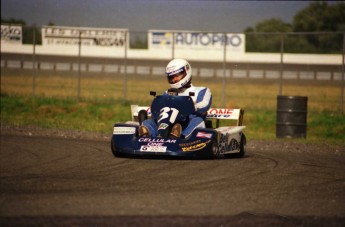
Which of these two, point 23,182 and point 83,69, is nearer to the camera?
point 23,182

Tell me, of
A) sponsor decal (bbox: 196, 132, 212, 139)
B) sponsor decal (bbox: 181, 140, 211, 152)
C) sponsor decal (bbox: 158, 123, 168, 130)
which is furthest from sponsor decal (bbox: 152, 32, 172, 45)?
sponsor decal (bbox: 181, 140, 211, 152)

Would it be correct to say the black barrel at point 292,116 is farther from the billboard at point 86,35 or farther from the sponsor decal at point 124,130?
the billboard at point 86,35

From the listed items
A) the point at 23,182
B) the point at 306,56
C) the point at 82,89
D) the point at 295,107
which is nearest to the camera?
the point at 23,182

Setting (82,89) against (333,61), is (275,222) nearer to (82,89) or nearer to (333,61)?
(82,89)

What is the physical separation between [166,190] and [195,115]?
4505 mm

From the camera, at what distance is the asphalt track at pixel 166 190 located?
6.98m

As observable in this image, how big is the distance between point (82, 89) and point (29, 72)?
32.9ft

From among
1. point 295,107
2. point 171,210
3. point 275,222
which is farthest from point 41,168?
point 295,107

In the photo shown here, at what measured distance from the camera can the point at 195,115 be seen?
13156 millimetres

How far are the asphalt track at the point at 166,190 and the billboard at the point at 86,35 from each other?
19.2m

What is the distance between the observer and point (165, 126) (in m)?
12.6

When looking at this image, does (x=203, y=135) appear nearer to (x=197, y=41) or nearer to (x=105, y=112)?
(x=105, y=112)

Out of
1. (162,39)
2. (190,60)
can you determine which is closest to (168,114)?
(162,39)

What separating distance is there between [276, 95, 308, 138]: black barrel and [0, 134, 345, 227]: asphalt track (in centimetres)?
524
